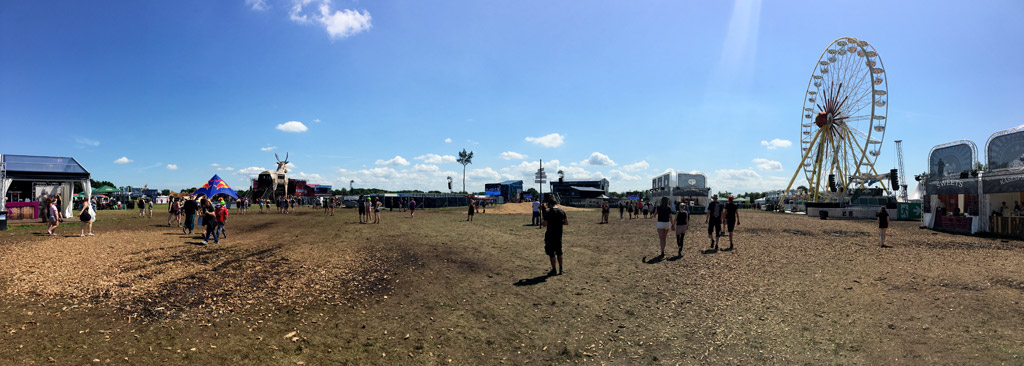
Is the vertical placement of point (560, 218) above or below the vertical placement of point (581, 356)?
above

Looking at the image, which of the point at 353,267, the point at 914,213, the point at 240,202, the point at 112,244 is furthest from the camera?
the point at 240,202

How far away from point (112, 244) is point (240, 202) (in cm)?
2766

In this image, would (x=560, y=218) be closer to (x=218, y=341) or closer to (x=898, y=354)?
(x=898, y=354)

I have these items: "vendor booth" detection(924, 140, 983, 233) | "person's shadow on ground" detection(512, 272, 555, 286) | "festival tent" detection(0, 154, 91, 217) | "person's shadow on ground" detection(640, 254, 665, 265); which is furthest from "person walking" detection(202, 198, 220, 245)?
"vendor booth" detection(924, 140, 983, 233)

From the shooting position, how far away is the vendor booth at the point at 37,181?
21.2 metres

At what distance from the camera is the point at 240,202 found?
38344mm

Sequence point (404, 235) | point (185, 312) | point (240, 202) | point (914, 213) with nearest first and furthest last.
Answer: point (185, 312)
point (404, 235)
point (914, 213)
point (240, 202)

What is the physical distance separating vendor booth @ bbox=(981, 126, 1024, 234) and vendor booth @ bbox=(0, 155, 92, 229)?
4319 cm

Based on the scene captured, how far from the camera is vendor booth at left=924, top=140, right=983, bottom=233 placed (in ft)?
69.4

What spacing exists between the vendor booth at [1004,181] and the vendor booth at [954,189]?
0.50m

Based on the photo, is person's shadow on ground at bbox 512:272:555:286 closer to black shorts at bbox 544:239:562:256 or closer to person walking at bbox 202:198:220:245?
black shorts at bbox 544:239:562:256

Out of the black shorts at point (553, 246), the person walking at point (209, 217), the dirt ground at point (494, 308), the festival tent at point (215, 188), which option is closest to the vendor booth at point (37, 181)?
the festival tent at point (215, 188)

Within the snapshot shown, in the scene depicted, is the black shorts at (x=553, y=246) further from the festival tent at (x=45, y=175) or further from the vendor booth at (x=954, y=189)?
the festival tent at (x=45, y=175)

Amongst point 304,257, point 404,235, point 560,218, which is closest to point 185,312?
point 304,257
